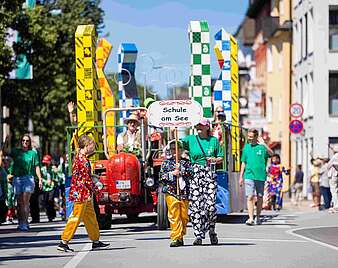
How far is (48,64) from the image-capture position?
154 ft

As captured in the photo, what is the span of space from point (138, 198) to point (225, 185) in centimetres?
250

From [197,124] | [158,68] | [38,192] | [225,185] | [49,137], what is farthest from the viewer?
[49,137]

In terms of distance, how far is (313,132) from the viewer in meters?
53.9

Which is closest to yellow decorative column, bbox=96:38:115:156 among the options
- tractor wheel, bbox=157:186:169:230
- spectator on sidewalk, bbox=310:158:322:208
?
tractor wheel, bbox=157:186:169:230

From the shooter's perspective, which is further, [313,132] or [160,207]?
[313,132]

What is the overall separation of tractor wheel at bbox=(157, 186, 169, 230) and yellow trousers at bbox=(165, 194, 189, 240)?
401 cm

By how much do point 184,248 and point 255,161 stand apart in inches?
280

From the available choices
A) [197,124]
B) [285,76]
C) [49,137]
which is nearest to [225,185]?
[197,124]

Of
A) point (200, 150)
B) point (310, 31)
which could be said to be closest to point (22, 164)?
point (200, 150)

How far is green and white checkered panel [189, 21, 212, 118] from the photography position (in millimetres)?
26469

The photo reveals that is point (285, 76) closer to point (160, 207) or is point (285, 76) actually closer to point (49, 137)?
point (49, 137)

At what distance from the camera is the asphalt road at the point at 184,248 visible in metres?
14.7

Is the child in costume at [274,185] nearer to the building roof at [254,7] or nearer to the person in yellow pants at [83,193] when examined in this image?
the person in yellow pants at [83,193]

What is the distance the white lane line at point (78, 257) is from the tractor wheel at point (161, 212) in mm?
3086
